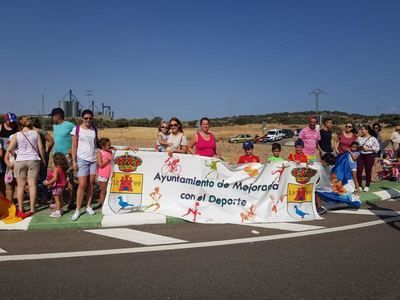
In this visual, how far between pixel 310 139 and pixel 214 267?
5.93 m

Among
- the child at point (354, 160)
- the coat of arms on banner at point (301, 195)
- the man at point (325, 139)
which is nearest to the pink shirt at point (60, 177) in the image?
the coat of arms on banner at point (301, 195)

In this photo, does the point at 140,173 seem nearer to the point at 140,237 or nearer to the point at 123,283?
the point at 140,237

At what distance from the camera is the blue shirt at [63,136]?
7988 mm

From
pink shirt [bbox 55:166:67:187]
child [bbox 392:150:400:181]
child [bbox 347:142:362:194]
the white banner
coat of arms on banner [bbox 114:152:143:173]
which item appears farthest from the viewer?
child [bbox 392:150:400:181]

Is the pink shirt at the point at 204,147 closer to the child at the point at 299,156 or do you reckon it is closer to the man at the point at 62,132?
the child at the point at 299,156

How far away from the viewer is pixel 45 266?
478cm

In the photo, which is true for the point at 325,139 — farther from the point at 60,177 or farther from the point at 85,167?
the point at 60,177

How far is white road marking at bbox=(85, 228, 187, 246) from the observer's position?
19.5 ft

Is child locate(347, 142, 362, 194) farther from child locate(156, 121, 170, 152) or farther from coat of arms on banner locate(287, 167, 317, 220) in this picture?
child locate(156, 121, 170, 152)

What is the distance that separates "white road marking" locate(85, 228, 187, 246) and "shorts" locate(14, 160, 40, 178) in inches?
69.2

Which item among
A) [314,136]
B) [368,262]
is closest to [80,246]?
[368,262]

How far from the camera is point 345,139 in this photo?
1050cm

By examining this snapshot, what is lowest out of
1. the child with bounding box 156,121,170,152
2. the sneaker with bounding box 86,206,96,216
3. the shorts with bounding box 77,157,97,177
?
the sneaker with bounding box 86,206,96,216

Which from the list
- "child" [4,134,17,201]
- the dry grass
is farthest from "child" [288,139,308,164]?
the dry grass
